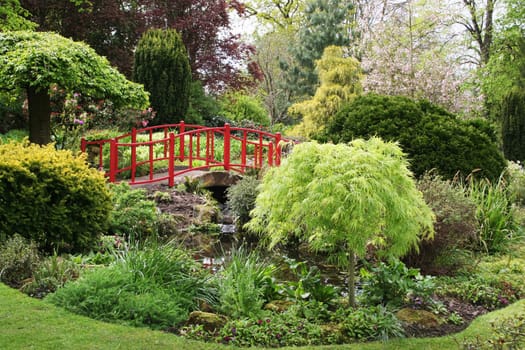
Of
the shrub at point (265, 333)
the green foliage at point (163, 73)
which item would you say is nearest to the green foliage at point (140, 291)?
the shrub at point (265, 333)

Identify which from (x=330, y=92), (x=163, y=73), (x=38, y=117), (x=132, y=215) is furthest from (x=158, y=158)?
(x=330, y=92)

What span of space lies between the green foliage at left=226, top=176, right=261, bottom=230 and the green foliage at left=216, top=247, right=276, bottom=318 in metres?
4.00

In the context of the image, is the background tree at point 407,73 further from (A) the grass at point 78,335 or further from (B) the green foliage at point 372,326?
(B) the green foliage at point 372,326

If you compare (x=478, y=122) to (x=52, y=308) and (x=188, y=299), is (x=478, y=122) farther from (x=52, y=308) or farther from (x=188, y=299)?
(x=52, y=308)

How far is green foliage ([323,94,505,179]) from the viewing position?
9.18m

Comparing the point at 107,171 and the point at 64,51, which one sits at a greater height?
the point at 64,51

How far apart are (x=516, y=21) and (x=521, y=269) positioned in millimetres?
18839

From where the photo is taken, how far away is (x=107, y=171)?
11.8m

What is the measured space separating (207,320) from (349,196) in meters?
1.56

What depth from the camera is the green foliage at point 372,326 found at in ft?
15.9

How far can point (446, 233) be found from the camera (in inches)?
271

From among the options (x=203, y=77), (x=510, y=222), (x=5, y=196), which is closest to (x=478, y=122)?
(x=510, y=222)

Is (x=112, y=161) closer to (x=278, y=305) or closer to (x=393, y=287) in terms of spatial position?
(x=278, y=305)

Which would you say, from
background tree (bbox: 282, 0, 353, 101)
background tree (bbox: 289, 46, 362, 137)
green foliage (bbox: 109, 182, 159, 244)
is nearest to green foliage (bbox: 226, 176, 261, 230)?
green foliage (bbox: 109, 182, 159, 244)
